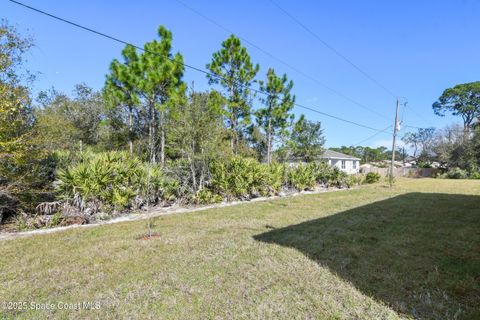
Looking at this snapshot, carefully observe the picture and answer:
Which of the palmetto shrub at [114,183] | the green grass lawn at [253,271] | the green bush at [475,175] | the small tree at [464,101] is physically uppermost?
the small tree at [464,101]

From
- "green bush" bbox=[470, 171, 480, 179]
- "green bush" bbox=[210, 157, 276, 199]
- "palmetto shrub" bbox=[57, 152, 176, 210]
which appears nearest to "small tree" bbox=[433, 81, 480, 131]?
"green bush" bbox=[470, 171, 480, 179]

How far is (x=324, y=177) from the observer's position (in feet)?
50.9

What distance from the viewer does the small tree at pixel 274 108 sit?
19.6 metres

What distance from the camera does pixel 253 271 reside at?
11.2 ft

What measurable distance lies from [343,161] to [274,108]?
20.1 metres

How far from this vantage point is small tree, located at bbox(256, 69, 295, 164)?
64.3ft

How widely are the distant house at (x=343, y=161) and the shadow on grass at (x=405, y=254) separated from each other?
26.5 metres

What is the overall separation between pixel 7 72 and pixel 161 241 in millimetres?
5155

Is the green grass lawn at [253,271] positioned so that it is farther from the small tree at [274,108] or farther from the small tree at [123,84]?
the small tree at [274,108]

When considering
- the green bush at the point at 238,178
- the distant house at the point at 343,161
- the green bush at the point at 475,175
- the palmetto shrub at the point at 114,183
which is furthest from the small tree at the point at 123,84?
the green bush at the point at 475,175

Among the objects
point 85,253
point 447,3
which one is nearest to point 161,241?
point 85,253

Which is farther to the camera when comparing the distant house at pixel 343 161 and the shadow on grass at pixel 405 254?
the distant house at pixel 343 161

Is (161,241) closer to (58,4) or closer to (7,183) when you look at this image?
(7,183)

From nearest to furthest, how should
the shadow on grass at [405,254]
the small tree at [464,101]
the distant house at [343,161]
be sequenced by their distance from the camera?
the shadow on grass at [405,254]
the distant house at [343,161]
the small tree at [464,101]
